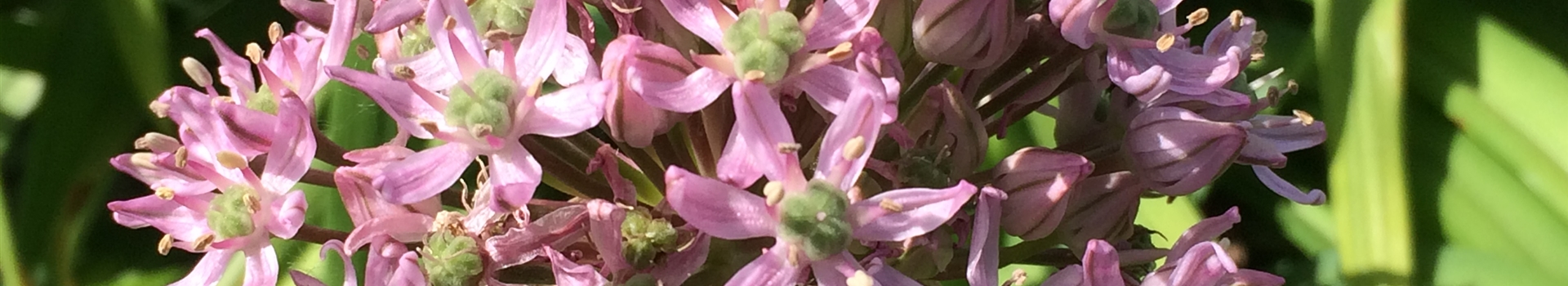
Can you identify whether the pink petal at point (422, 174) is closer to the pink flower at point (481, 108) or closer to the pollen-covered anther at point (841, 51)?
the pink flower at point (481, 108)

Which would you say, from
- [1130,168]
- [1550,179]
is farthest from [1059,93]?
[1550,179]

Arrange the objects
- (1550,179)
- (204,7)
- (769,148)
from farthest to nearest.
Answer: (204,7) < (1550,179) < (769,148)

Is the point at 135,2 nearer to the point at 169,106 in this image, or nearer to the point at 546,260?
the point at 169,106

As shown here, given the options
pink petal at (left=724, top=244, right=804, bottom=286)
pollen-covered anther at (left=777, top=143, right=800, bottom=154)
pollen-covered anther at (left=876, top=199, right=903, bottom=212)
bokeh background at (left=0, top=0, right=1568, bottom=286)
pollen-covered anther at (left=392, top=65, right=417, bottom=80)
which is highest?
pollen-covered anther at (left=392, top=65, right=417, bottom=80)

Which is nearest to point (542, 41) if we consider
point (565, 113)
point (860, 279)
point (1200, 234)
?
point (565, 113)

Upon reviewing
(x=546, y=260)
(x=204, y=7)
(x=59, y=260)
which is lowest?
(x=59, y=260)

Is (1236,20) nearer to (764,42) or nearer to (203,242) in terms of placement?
(764,42)

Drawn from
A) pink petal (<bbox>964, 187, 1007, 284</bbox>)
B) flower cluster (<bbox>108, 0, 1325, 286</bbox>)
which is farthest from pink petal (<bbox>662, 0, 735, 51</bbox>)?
pink petal (<bbox>964, 187, 1007, 284</bbox>)

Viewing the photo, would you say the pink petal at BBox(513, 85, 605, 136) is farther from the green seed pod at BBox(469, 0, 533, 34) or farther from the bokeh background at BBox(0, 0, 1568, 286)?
the bokeh background at BBox(0, 0, 1568, 286)
